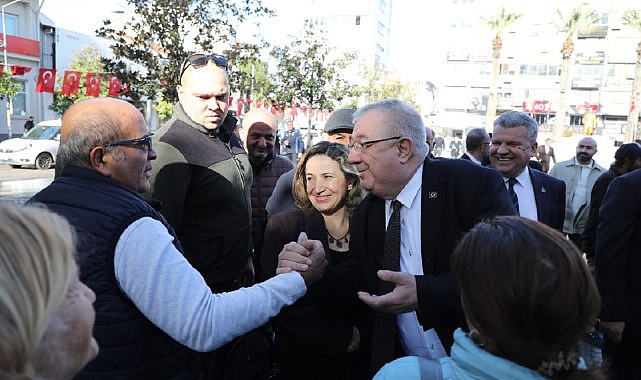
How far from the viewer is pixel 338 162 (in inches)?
128

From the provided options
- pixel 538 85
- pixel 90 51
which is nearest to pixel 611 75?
pixel 538 85

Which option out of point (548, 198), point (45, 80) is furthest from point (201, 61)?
point (45, 80)

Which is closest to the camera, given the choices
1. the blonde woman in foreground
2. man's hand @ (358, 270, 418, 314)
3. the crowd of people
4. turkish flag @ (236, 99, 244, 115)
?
the blonde woman in foreground

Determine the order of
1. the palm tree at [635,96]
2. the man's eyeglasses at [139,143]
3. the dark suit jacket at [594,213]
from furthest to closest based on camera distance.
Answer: the palm tree at [635,96] < the dark suit jacket at [594,213] < the man's eyeglasses at [139,143]

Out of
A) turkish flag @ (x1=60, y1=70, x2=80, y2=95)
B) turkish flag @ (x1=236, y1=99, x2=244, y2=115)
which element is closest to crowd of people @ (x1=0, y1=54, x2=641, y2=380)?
turkish flag @ (x1=60, y1=70, x2=80, y2=95)

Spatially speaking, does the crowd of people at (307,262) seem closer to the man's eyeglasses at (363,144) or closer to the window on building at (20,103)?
the man's eyeglasses at (363,144)

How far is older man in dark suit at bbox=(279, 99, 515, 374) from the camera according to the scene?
88.3 inches

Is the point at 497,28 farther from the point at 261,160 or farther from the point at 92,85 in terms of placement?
the point at 261,160

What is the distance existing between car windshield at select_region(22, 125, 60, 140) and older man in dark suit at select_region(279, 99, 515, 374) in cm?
1851

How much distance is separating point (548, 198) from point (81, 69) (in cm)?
3500

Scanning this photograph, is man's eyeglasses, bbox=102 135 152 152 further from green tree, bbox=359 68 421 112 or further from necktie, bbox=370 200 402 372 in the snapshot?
green tree, bbox=359 68 421 112

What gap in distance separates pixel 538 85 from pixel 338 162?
7051cm

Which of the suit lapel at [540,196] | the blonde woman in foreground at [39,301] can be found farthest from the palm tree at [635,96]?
the blonde woman in foreground at [39,301]

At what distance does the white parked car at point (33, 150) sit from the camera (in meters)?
17.4
